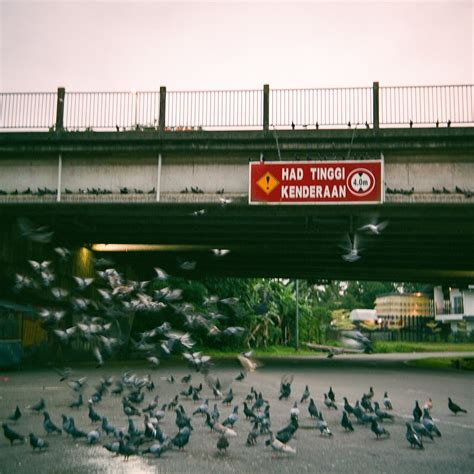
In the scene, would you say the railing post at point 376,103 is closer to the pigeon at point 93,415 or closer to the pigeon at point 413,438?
the pigeon at point 413,438

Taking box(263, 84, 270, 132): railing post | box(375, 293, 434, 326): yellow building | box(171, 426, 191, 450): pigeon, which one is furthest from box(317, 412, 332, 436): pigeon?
box(375, 293, 434, 326): yellow building

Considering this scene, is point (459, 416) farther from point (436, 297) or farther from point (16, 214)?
point (436, 297)

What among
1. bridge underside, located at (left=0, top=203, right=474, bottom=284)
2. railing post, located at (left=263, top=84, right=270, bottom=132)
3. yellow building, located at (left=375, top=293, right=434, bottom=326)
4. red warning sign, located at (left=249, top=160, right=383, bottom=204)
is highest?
railing post, located at (left=263, top=84, right=270, bottom=132)

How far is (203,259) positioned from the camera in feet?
100

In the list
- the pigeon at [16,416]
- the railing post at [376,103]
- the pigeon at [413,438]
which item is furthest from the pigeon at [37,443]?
the railing post at [376,103]

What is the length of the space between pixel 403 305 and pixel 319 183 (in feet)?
326

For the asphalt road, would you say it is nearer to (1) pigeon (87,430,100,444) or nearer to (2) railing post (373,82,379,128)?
(1) pigeon (87,430,100,444)

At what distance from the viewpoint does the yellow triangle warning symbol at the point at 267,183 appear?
1919cm

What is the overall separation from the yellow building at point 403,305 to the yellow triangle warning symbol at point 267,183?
303 ft

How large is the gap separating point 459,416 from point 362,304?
343ft

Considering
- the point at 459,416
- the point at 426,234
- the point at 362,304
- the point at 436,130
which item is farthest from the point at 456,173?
the point at 362,304

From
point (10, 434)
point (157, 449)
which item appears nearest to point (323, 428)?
point (157, 449)

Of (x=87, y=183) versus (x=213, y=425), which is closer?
(x=213, y=425)

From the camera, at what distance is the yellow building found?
10950 centimetres
